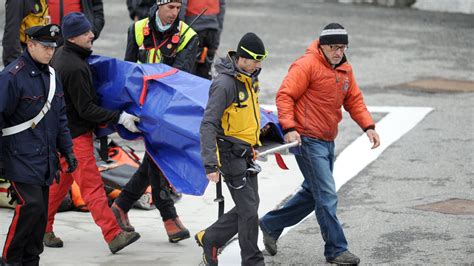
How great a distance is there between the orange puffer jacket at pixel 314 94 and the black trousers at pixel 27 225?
1913 millimetres

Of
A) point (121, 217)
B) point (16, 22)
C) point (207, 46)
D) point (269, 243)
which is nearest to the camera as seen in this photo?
point (269, 243)

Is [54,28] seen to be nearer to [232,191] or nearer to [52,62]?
[52,62]

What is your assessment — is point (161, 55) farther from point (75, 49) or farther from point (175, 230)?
point (175, 230)

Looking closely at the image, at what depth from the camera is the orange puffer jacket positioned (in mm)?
8445

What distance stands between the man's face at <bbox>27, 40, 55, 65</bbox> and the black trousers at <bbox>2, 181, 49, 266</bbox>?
2.73ft

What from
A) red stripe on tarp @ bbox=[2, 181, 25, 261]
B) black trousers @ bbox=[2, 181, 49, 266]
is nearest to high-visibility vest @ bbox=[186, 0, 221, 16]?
black trousers @ bbox=[2, 181, 49, 266]

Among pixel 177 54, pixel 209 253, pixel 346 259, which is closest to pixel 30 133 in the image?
pixel 209 253

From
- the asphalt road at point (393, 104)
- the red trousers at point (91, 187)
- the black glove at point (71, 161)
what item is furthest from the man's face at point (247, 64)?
the asphalt road at point (393, 104)

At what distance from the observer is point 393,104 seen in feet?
49.5

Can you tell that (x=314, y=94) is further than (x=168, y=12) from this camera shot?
No

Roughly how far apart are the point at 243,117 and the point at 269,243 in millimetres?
1347

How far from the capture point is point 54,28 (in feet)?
24.8

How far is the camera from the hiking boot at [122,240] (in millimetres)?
8641

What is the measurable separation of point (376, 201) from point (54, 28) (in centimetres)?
403
